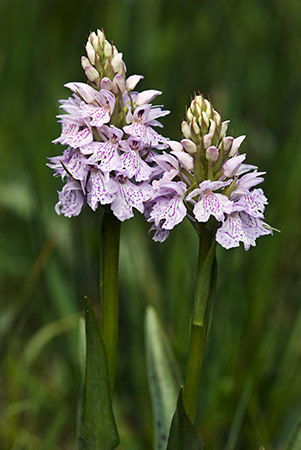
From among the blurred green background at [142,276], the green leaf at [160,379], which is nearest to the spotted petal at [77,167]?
the green leaf at [160,379]

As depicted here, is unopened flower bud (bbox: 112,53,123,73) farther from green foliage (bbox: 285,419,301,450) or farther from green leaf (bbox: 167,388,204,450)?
green foliage (bbox: 285,419,301,450)

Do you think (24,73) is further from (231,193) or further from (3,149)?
(231,193)

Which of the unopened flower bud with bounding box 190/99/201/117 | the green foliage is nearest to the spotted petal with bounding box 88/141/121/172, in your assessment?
the unopened flower bud with bounding box 190/99/201/117

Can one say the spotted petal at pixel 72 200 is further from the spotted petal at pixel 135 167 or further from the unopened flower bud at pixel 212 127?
the unopened flower bud at pixel 212 127

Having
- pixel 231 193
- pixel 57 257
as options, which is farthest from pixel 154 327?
pixel 57 257

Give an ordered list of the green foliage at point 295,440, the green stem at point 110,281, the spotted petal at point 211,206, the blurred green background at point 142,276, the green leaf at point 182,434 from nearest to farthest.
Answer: the spotted petal at point 211,206
the green leaf at point 182,434
the green stem at point 110,281
the green foliage at point 295,440
the blurred green background at point 142,276

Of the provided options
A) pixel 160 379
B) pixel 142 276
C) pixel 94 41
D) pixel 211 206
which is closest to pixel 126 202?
pixel 211 206
